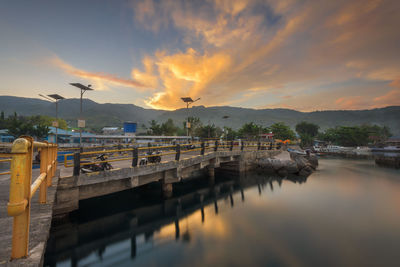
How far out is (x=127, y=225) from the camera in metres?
9.21

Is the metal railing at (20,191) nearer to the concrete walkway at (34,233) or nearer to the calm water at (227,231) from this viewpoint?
the concrete walkway at (34,233)

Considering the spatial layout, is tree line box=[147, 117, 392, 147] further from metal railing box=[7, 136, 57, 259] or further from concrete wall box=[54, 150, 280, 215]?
metal railing box=[7, 136, 57, 259]

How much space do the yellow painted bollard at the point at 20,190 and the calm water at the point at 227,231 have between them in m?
5.77

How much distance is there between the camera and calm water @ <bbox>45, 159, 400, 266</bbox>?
7.14 metres

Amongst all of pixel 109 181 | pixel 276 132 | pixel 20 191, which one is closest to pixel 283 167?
pixel 109 181

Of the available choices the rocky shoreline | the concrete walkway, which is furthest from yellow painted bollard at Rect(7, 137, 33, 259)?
the rocky shoreline

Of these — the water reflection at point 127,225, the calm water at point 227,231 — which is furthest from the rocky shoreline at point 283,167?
the water reflection at point 127,225

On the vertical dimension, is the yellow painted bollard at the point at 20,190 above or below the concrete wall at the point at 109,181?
above

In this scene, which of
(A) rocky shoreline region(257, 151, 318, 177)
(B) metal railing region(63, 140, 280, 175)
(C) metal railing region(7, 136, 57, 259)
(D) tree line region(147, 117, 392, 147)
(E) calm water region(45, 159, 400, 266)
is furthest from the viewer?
(D) tree line region(147, 117, 392, 147)

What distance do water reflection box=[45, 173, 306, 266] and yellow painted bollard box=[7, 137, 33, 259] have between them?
582 centimetres

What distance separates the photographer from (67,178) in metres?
7.63

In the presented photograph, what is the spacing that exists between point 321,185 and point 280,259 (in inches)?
607

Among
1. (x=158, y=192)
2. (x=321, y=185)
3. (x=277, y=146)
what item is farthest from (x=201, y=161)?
(x=277, y=146)

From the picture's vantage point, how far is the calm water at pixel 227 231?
7.14 m
